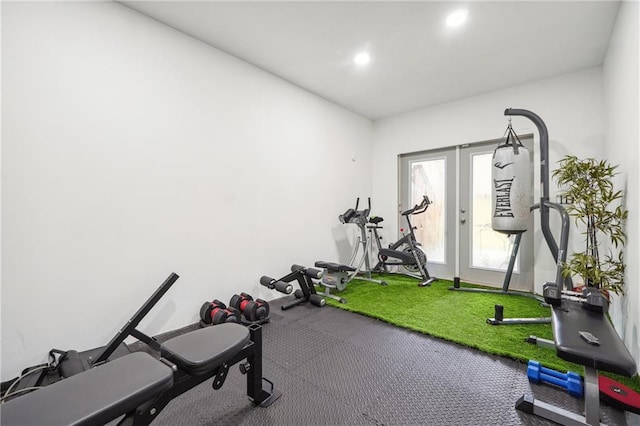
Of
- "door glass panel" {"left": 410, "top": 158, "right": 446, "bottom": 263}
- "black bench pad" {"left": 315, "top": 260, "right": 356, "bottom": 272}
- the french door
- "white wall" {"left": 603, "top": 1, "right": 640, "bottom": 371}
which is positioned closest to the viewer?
"white wall" {"left": 603, "top": 1, "right": 640, "bottom": 371}

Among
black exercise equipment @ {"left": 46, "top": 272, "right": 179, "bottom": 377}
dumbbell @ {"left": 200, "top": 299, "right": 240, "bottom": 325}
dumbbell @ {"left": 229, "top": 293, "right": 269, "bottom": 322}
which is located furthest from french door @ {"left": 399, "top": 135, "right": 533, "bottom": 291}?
black exercise equipment @ {"left": 46, "top": 272, "right": 179, "bottom": 377}

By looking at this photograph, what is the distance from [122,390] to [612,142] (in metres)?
4.28

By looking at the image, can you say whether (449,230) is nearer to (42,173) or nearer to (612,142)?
(612,142)

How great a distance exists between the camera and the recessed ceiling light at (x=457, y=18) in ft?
7.92

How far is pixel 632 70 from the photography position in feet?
6.75

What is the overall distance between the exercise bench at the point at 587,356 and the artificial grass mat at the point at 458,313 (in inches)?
21.2

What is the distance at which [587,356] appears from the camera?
1340 mm

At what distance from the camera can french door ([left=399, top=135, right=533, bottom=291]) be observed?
4059 mm

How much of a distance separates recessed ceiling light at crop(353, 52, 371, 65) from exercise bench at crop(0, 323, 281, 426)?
9.72 ft

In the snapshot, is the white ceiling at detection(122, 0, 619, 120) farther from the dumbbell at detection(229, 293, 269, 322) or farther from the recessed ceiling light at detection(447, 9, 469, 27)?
the dumbbell at detection(229, 293, 269, 322)

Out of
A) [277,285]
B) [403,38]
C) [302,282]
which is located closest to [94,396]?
[277,285]

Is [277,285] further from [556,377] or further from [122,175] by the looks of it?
[556,377]

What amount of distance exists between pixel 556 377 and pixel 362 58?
3323 millimetres

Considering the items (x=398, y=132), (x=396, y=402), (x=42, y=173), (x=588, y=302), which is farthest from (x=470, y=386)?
(x=398, y=132)
